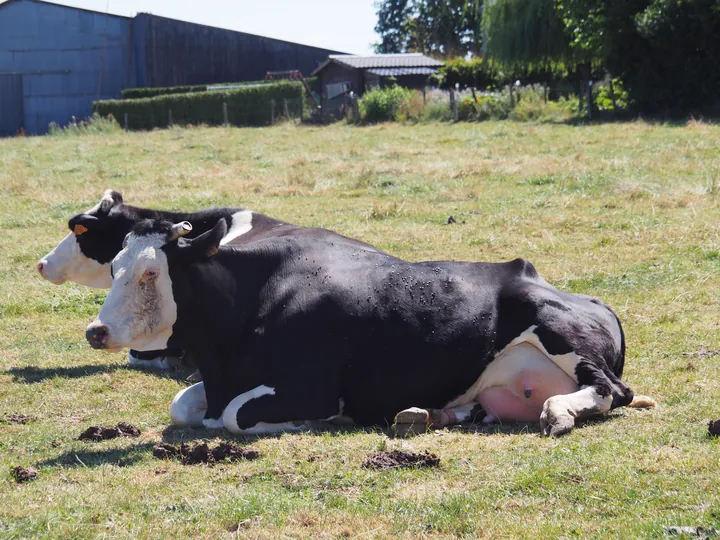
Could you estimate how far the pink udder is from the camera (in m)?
6.91

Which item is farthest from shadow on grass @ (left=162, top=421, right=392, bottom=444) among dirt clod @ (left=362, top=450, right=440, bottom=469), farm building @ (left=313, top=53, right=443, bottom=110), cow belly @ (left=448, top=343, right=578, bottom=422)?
farm building @ (left=313, top=53, right=443, bottom=110)

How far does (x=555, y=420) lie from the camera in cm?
632

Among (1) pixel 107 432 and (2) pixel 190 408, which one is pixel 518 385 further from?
(1) pixel 107 432

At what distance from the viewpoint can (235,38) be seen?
6544cm

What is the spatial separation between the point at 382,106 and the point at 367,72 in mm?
16585

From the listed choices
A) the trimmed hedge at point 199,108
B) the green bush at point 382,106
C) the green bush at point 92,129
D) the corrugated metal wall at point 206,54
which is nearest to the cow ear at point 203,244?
the green bush at point 92,129

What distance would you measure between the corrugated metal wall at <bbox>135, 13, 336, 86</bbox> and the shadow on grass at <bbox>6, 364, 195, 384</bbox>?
5594cm

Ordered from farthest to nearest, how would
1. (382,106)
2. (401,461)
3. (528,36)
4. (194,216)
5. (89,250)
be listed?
(382,106), (528,36), (89,250), (194,216), (401,461)

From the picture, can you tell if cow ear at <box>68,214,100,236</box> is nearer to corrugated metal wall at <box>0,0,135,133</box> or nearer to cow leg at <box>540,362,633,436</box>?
cow leg at <box>540,362,633,436</box>

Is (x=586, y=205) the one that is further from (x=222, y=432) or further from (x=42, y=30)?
(x=42, y=30)

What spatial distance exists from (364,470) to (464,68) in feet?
171

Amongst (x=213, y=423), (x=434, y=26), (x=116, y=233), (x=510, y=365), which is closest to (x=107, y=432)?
(x=213, y=423)

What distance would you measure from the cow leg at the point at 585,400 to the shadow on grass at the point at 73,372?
371 centimetres

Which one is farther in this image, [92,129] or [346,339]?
[92,129]
